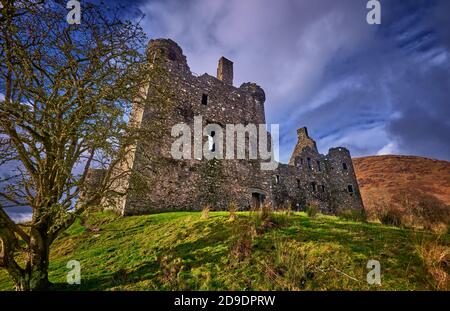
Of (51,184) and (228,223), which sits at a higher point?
(51,184)

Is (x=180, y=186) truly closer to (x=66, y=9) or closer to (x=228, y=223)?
(x=228, y=223)

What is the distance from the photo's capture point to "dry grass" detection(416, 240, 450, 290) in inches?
154

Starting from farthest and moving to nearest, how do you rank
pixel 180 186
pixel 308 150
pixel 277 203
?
pixel 308 150 < pixel 277 203 < pixel 180 186

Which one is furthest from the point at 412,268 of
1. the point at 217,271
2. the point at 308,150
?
the point at 308,150

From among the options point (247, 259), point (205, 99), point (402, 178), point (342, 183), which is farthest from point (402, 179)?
point (247, 259)

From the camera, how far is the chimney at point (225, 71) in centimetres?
1916

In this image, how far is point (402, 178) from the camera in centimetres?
5109

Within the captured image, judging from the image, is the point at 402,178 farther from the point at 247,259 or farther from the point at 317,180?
the point at 247,259

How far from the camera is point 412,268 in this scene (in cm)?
446

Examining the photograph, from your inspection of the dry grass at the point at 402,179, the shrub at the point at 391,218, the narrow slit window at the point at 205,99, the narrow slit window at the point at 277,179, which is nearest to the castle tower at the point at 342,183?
the narrow slit window at the point at 277,179

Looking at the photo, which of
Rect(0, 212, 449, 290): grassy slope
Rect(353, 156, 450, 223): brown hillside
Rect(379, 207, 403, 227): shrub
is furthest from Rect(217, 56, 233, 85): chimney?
Rect(353, 156, 450, 223): brown hillside

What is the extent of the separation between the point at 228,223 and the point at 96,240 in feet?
17.6

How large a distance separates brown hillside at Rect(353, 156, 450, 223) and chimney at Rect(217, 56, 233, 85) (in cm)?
3553

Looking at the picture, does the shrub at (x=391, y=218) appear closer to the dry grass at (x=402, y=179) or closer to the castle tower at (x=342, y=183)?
the castle tower at (x=342, y=183)
